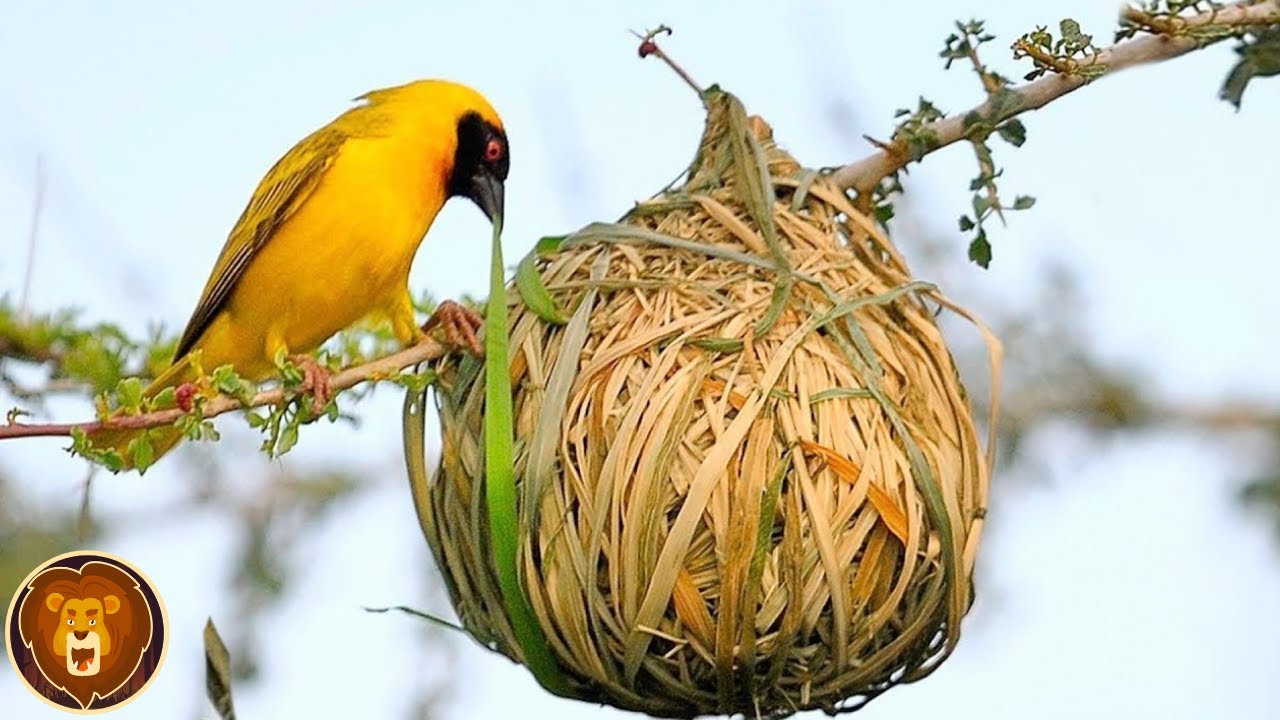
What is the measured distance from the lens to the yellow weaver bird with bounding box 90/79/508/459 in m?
2.43

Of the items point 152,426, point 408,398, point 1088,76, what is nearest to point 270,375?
point 408,398

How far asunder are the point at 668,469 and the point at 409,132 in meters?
1.00

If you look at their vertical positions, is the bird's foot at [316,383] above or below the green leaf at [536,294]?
above

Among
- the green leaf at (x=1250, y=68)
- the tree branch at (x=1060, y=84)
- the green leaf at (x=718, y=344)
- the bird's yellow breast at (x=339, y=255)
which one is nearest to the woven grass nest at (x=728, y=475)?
the green leaf at (x=718, y=344)

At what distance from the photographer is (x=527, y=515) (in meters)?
1.78

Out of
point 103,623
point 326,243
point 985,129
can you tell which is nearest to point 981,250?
point 985,129

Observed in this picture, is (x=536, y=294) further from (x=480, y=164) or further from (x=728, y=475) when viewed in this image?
(x=480, y=164)

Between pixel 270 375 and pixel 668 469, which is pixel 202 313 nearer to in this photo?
pixel 270 375

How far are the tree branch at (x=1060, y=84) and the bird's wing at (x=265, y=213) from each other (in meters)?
0.81

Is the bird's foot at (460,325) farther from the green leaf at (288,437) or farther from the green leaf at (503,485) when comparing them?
the green leaf at (288,437)

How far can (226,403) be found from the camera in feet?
5.95

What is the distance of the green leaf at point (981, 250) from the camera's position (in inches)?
81.4

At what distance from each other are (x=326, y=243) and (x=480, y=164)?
0.97ft

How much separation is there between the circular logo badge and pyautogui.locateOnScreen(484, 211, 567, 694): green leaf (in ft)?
1.96
